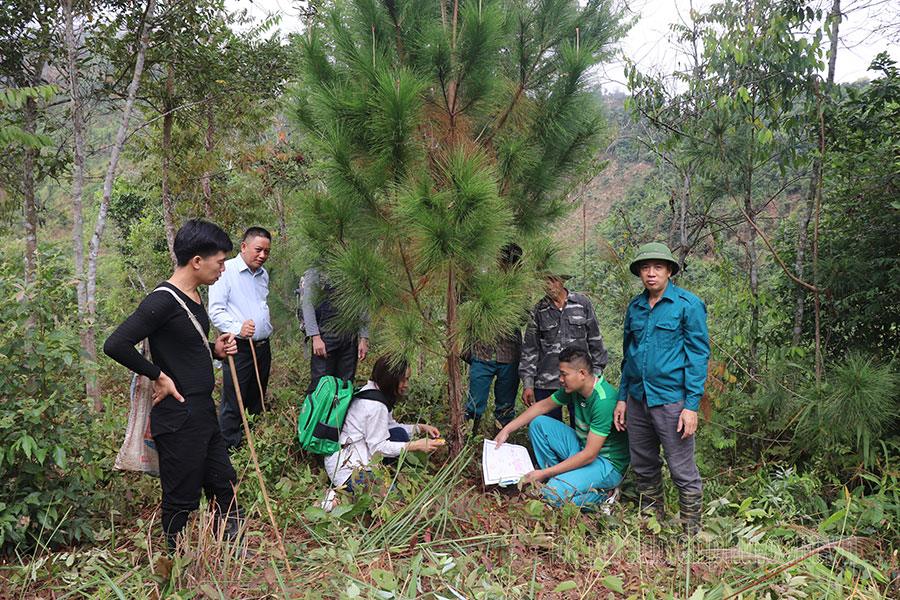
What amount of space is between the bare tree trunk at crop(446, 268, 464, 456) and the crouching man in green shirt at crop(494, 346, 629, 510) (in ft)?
0.78

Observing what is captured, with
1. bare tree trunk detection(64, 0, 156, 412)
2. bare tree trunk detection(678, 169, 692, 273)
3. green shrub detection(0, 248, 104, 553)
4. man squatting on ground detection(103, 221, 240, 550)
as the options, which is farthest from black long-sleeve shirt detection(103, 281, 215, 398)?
bare tree trunk detection(678, 169, 692, 273)

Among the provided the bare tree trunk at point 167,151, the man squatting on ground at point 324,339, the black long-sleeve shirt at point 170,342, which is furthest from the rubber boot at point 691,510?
the bare tree trunk at point 167,151

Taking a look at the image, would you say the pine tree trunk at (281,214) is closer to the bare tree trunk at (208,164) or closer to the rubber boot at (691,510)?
the bare tree trunk at (208,164)

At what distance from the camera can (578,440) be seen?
137 inches

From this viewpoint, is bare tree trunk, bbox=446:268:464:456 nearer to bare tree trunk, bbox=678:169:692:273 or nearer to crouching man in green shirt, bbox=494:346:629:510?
crouching man in green shirt, bbox=494:346:629:510

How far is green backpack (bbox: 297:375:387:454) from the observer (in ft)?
9.96

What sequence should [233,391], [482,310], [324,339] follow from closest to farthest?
[482,310]
[233,391]
[324,339]

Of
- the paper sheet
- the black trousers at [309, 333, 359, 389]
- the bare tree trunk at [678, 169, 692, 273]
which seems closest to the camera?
the paper sheet

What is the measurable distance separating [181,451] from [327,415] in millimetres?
889

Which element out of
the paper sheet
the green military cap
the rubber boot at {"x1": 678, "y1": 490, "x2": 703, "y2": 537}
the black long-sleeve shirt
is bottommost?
the rubber boot at {"x1": 678, "y1": 490, "x2": 703, "y2": 537}

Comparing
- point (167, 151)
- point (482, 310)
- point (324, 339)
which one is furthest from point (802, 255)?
point (167, 151)

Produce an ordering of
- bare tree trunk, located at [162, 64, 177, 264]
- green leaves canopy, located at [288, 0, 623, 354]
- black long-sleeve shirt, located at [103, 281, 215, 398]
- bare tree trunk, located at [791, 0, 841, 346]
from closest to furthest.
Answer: black long-sleeve shirt, located at [103, 281, 215, 398]
green leaves canopy, located at [288, 0, 623, 354]
bare tree trunk, located at [791, 0, 841, 346]
bare tree trunk, located at [162, 64, 177, 264]

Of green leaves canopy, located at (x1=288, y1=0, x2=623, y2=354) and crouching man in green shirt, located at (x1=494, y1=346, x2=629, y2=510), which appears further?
crouching man in green shirt, located at (x1=494, y1=346, x2=629, y2=510)

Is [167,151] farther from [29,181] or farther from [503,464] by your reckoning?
[503,464]
